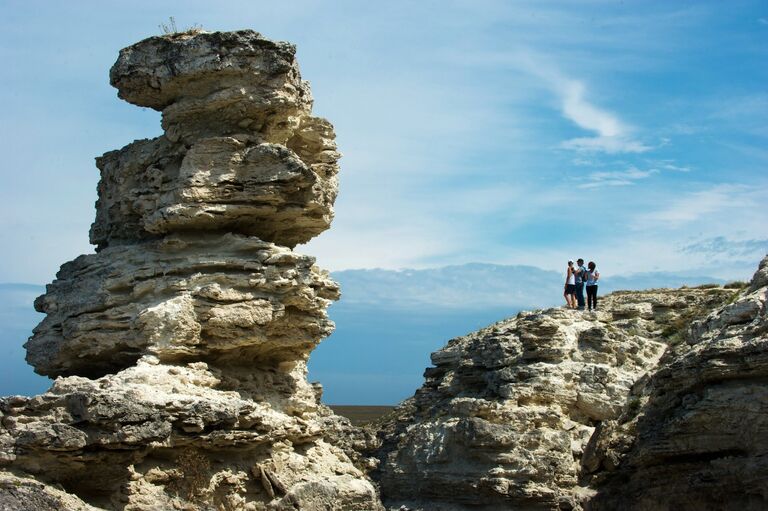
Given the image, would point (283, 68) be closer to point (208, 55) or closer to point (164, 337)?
point (208, 55)

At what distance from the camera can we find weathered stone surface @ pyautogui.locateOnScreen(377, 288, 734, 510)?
36406 millimetres

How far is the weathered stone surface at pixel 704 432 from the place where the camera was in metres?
32.1

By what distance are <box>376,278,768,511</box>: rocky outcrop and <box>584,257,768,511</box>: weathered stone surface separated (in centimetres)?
4

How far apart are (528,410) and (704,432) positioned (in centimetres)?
644

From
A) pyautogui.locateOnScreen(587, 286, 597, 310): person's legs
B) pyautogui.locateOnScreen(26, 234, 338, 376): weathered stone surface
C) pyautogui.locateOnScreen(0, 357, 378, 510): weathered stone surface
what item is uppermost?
pyautogui.locateOnScreen(587, 286, 597, 310): person's legs

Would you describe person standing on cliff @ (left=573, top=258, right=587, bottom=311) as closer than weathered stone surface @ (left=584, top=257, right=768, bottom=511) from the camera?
No

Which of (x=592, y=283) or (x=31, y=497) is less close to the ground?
(x=592, y=283)

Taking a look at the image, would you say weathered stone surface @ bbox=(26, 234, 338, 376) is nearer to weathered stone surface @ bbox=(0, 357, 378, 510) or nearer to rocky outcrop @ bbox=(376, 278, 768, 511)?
weathered stone surface @ bbox=(0, 357, 378, 510)

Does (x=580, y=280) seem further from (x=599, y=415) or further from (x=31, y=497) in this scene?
(x=31, y=497)

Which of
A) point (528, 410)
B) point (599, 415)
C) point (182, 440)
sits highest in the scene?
point (528, 410)

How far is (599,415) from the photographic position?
125 ft

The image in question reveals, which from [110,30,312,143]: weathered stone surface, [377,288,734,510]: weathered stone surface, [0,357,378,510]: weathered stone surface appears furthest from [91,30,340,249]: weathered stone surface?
[377,288,734,510]: weathered stone surface

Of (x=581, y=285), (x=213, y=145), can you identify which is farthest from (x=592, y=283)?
(x=213, y=145)

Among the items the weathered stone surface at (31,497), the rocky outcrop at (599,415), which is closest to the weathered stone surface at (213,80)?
the weathered stone surface at (31,497)
